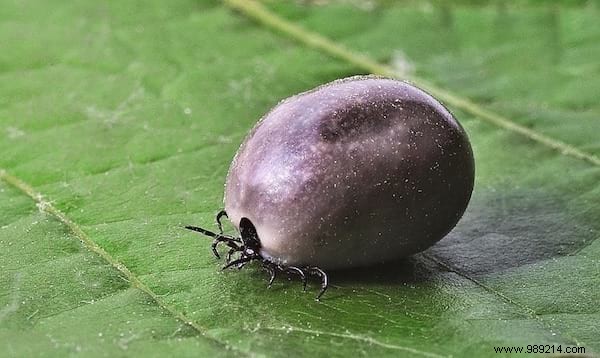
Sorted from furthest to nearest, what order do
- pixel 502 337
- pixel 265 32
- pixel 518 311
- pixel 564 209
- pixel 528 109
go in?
pixel 265 32
pixel 528 109
pixel 564 209
pixel 518 311
pixel 502 337

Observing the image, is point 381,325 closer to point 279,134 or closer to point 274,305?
point 274,305

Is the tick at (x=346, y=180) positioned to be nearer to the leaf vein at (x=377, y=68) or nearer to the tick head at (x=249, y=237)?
the tick head at (x=249, y=237)

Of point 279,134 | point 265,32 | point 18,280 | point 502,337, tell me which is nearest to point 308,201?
point 279,134

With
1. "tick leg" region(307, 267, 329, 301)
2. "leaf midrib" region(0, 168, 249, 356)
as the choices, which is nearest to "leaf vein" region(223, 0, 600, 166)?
"tick leg" region(307, 267, 329, 301)

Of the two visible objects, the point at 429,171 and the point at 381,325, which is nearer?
the point at 381,325

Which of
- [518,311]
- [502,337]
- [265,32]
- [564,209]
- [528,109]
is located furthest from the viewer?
[265,32]

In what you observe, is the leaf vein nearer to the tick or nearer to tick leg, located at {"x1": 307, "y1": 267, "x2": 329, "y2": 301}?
the tick
